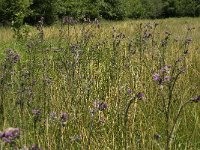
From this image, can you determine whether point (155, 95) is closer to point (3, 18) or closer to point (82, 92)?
point (82, 92)

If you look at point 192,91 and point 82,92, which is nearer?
point 82,92

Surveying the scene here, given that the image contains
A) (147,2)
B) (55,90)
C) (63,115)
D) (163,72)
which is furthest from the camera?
(147,2)

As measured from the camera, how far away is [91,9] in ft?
98.7

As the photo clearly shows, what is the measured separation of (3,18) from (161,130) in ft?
63.1

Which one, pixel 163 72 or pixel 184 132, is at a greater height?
pixel 163 72

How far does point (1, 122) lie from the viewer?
3342 mm

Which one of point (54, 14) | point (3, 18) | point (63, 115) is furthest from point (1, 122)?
point (54, 14)

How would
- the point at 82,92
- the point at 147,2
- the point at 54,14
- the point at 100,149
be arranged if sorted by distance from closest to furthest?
the point at 100,149
the point at 82,92
the point at 54,14
the point at 147,2

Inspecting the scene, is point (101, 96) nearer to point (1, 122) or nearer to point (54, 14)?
point (1, 122)

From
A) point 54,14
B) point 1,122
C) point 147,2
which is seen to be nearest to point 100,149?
point 1,122

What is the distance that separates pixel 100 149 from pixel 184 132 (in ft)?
2.94

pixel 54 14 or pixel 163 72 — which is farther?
pixel 54 14

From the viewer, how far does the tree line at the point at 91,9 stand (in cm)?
2019

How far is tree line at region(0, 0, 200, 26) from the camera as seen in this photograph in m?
20.2
